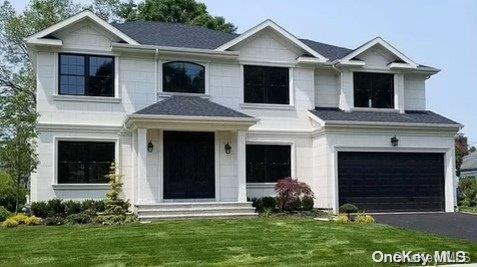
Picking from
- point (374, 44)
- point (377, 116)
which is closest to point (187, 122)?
point (377, 116)

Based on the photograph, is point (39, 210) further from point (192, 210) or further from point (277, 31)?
point (277, 31)

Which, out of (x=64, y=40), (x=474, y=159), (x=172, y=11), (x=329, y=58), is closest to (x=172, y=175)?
(x=64, y=40)

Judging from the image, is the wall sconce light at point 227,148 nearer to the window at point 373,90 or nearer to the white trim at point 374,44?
the white trim at point 374,44

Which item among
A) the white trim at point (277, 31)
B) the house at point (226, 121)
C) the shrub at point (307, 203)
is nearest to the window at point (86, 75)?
the house at point (226, 121)

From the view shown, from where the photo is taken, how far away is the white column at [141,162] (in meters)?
21.2

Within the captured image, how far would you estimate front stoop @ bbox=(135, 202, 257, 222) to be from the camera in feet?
65.3

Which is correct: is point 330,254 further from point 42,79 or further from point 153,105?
point 42,79

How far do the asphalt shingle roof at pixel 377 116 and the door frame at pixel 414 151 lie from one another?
1145 millimetres

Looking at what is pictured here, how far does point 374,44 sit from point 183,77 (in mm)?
8521

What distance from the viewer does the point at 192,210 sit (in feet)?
66.6

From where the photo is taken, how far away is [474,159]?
6222 cm

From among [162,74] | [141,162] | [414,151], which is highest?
[162,74]

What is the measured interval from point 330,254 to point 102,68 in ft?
42.9

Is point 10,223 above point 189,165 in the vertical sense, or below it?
below
